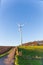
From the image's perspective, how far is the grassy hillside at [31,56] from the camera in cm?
190

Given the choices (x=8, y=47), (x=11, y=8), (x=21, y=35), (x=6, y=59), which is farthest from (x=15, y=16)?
(x=6, y=59)

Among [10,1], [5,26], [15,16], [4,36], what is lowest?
[4,36]

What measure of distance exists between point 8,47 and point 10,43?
6cm

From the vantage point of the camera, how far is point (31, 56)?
1.91 metres

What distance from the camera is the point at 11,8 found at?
6.39 ft

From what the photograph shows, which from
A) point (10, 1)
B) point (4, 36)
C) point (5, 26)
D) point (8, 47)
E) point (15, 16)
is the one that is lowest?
point (8, 47)

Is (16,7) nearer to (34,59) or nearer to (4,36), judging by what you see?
(4,36)

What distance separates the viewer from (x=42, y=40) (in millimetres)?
1951

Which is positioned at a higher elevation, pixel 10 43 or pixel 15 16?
pixel 15 16

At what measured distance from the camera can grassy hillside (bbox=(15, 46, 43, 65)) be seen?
1.90 metres

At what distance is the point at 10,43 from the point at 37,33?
0.36 meters

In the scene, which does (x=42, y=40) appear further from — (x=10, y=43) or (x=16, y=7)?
(x=16, y=7)

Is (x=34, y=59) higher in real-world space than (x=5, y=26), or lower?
lower

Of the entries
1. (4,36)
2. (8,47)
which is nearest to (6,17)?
(4,36)
